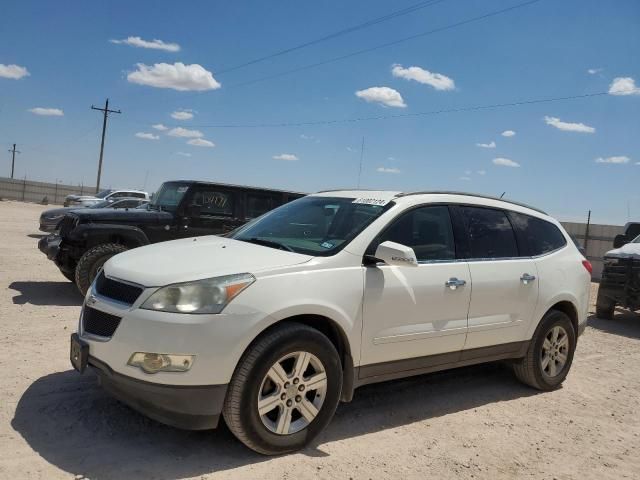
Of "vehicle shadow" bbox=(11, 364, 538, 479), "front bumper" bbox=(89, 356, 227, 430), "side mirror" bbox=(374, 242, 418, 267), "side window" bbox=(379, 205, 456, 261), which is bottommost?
"vehicle shadow" bbox=(11, 364, 538, 479)

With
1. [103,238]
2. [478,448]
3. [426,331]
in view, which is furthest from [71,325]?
[478,448]

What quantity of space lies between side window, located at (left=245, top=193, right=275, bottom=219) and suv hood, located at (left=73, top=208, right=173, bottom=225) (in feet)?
4.23

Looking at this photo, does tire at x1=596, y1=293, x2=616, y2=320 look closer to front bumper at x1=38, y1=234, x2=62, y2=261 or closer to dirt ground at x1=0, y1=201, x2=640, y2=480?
dirt ground at x1=0, y1=201, x2=640, y2=480

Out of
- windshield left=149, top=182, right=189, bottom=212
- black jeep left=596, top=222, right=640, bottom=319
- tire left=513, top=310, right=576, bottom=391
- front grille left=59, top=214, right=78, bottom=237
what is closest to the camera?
tire left=513, top=310, right=576, bottom=391

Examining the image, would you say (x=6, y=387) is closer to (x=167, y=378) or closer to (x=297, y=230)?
(x=167, y=378)

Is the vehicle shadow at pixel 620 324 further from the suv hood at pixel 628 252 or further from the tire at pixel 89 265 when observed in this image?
the tire at pixel 89 265

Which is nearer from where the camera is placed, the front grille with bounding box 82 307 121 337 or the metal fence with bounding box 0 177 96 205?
the front grille with bounding box 82 307 121 337

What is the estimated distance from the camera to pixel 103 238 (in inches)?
316

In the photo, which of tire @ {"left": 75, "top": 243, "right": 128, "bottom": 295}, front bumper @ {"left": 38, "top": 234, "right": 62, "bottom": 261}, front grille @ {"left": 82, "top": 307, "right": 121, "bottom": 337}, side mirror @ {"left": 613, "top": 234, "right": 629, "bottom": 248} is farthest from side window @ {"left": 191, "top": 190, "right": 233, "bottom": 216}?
side mirror @ {"left": 613, "top": 234, "right": 629, "bottom": 248}

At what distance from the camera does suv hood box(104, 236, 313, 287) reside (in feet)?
11.2

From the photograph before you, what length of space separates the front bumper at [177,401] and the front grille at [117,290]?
46 centimetres

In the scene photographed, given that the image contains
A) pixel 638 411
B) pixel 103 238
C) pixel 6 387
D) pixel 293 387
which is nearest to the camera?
pixel 293 387

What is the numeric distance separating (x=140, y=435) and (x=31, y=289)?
5772mm

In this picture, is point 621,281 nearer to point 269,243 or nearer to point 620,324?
point 620,324
